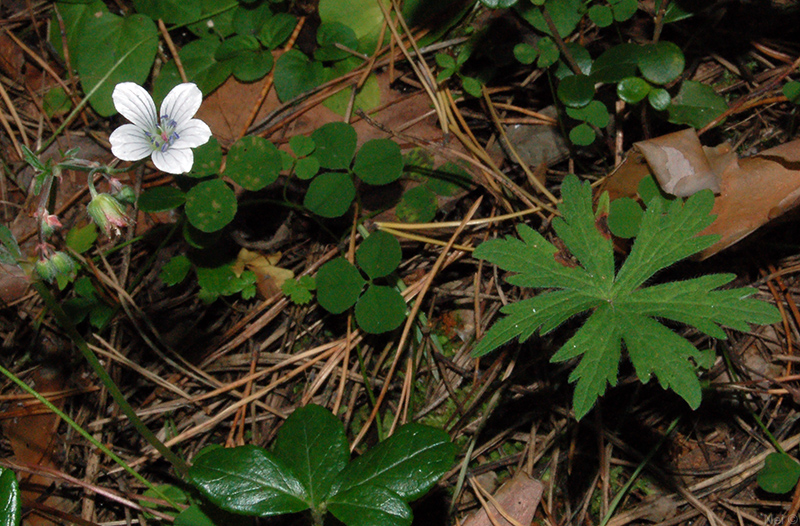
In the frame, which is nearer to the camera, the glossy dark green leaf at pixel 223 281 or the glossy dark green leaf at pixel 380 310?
the glossy dark green leaf at pixel 380 310

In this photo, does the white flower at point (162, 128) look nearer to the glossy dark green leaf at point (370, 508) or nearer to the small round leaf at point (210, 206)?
the small round leaf at point (210, 206)

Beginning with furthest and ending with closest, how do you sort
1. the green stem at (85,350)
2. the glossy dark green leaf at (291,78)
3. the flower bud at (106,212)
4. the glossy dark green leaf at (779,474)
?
1. the glossy dark green leaf at (291,78)
2. the glossy dark green leaf at (779,474)
3. the flower bud at (106,212)
4. the green stem at (85,350)

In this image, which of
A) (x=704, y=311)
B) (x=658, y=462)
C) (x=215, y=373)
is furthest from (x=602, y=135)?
(x=215, y=373)

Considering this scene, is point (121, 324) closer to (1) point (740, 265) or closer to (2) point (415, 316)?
(2) point (415, 316)

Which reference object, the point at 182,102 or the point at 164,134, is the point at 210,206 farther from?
the point at 182,102

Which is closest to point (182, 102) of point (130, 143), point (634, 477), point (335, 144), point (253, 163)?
point (130, 143)

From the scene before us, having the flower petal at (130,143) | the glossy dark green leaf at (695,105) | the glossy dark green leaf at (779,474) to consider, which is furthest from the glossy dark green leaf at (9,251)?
the glossy dark green leaf at (779,474)

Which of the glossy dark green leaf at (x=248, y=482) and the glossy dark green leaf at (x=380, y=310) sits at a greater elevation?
the glossy dark green leaf at (x=380, y=310)
